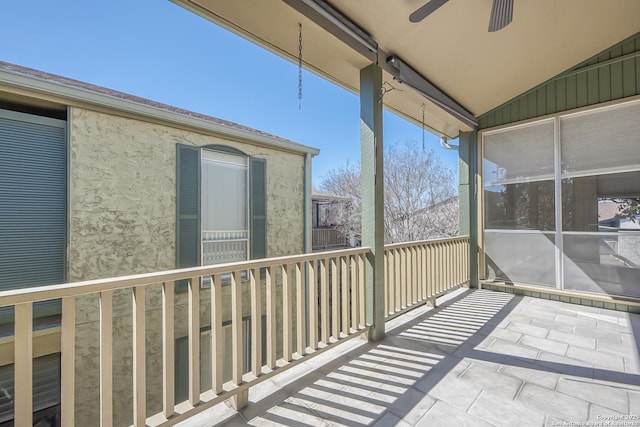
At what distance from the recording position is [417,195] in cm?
982

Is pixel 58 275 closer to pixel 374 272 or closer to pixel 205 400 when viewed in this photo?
pixel 205 400

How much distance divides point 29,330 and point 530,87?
5224mm

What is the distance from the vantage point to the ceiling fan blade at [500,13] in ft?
6.14

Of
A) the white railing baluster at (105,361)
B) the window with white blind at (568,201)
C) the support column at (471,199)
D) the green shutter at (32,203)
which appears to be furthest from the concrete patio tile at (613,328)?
the green shutter at (32,203)

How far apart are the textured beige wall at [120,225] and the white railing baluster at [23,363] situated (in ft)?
10.8

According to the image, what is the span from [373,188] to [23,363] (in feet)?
7.51

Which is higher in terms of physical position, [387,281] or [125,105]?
[125,105]

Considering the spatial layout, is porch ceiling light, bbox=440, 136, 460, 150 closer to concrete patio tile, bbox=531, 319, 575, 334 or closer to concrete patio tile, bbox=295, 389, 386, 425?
concrete patio tile, bbox=531, 319, 575, 334

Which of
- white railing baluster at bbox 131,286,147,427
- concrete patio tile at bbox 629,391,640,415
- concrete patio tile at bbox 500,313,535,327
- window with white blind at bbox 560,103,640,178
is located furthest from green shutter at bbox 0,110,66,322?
window with white blind at bbox 560,103,640,178

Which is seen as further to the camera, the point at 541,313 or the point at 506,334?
the point at 541,313

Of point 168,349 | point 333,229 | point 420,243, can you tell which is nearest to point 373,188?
point 420,243

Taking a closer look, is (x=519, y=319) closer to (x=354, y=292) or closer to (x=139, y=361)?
(x=354, y=292)

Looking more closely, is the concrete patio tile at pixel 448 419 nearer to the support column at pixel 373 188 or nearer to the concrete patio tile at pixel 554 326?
the support column at pixel 373 188

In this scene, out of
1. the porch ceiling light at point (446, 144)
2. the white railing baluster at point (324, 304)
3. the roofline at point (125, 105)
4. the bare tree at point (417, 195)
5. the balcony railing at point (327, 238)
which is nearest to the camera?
the white railing baluster at point (324, 304)
